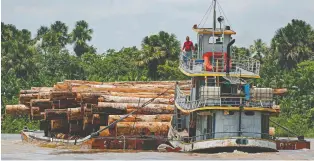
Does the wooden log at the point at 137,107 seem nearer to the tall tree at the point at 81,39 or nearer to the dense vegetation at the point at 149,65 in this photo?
the dense vegetation at the point at 149,65

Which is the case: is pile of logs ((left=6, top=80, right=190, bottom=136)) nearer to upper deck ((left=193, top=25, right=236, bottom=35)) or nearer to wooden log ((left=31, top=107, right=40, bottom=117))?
wooden log ((left=31, top=107, right=40, bottom=117))

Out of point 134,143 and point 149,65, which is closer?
point 134,143

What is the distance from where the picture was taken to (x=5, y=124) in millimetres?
63312

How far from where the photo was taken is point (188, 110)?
3375 cm

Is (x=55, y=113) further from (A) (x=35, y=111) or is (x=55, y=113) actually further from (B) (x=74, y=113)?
(A) (x=35, y=111)

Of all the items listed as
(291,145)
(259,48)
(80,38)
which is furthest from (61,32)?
(291,145)

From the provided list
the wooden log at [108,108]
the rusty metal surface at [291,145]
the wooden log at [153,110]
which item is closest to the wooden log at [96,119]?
the wooden log at [108,108]

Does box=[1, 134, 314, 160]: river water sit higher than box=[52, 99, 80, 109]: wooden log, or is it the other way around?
box=[52, 99, 80, 109]: wooden log

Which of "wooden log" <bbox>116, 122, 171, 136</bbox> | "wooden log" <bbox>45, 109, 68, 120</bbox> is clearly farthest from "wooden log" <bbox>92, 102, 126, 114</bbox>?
"wooden log" <bbox>45, 109, 68, 120</bbox>

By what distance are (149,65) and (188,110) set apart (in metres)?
34.0

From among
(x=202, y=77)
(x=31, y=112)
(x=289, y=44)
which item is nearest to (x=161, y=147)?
(x=202, y=77)

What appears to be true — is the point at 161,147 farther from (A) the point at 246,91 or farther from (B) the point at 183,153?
(A) the point at 246,91

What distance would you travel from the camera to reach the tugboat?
32.4m

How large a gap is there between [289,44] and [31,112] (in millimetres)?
32605
